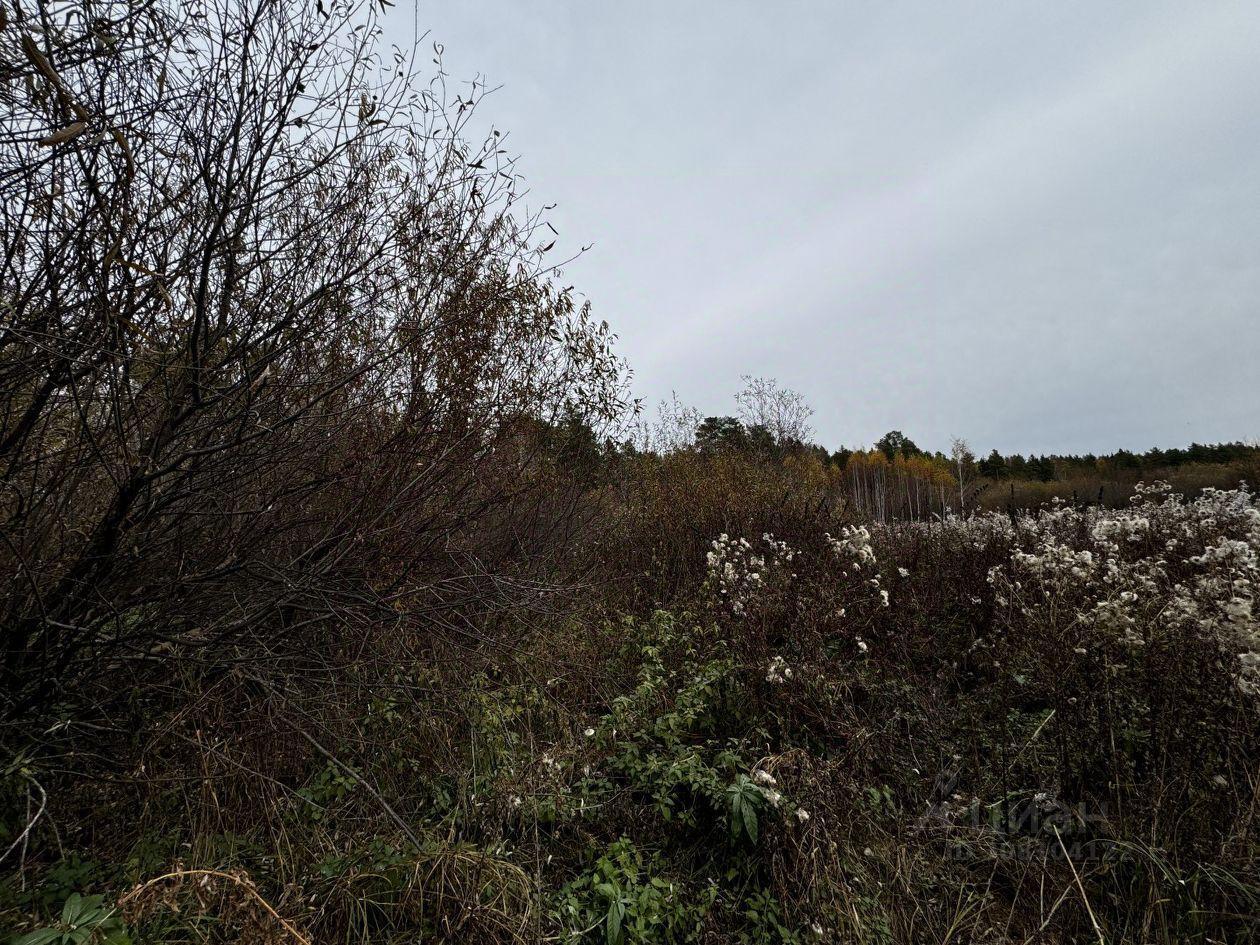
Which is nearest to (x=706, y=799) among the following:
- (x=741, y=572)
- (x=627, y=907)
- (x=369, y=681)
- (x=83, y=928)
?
(x=627, y=907)

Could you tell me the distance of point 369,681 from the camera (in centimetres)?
301

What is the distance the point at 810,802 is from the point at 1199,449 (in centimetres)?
3145

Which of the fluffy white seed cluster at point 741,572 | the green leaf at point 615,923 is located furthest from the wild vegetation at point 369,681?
the fluffy white seed cluster at point 741,572

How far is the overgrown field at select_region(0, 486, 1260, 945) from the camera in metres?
2.21

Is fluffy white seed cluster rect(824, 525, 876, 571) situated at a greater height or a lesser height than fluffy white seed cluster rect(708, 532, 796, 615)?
greater

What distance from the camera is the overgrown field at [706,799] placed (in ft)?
7.24

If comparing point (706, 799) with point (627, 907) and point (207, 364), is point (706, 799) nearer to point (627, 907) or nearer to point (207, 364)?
point (627, 907)

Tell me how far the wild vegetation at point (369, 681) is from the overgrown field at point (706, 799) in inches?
0.8

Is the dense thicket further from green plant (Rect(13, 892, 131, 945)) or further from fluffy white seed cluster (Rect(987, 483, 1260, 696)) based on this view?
fluffy white seed cluster (Rect(987, 483, 1260, 696))

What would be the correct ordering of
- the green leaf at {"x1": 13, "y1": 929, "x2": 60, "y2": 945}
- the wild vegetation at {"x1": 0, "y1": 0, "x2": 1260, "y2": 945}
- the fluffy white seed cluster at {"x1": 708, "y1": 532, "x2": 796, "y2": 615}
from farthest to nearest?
the fluffy white seed cluster at {"x1": 708, "y1": 532, "x2": 796, "y2": 615}, the wild vegetation at {"x1": 0, "y1": 0, "x2": 1260, "y2": 945}, the green leaf at {"x1": 13, "y1": 929, "x2": 60, "y2": 945}

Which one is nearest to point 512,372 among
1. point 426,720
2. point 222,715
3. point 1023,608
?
point 426,720

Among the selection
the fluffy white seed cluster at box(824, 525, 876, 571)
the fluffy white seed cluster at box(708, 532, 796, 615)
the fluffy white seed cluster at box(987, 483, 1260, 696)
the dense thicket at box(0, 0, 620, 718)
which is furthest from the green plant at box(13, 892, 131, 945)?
the fluffy white seed cluster at box(824, 525, 876, 571)

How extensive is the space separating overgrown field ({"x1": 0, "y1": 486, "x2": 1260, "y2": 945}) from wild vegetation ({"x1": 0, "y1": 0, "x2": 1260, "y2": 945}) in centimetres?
2

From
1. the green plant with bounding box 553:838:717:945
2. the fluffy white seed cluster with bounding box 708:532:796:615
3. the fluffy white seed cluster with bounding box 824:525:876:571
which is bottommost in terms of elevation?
the green plant with bounding box 553:838:717:945
